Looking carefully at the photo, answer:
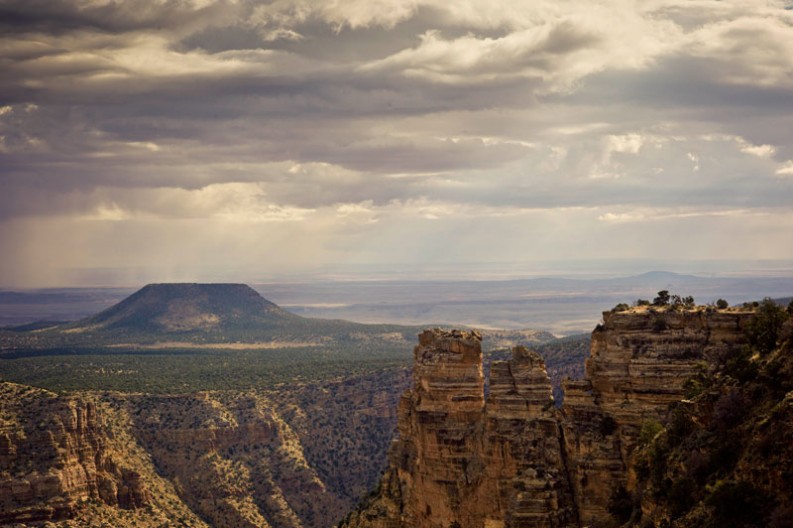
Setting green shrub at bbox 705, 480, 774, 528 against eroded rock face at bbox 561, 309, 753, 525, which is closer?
green shrub at bbox 705, 480, 774, 528

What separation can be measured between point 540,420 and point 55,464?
2581 inches

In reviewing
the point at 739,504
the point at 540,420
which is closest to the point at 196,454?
the point at 540,420

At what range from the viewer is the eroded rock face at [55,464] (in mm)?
108062

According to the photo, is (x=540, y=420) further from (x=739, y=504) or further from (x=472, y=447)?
(x=739, y=504)

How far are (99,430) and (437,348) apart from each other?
63180 mm

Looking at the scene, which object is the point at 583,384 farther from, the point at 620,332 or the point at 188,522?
the point at 188,522

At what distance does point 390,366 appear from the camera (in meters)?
158

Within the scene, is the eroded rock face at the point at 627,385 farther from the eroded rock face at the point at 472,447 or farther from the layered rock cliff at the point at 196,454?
the layered rock cliff at the point at 196,454

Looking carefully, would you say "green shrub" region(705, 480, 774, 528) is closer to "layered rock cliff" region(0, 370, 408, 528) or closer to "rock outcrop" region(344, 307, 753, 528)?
"rock outcrop" region(344, 307, 753, 528)

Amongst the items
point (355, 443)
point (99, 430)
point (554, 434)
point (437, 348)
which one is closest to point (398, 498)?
point (437, 348)

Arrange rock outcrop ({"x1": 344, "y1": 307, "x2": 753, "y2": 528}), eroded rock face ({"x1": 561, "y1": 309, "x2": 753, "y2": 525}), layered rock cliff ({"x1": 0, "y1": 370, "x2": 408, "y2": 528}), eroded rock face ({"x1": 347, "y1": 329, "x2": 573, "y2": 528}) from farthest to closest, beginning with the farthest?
1. layered rock cliff ({"x1": 0, "y1": 370, "x2": 408, "y2": 528})
2. eroded rock face ({"x1": 347, "y1": 329, "x2": 573, "y2": 528})
3. rock outcrop ({"x1": 344, "y1": 307, "x2": 753, "y2": 528})
4. eroded rock face ({"x1": 561, "y1": 309, "x2": 753, "y2": 525})

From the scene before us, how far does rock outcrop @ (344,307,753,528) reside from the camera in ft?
181

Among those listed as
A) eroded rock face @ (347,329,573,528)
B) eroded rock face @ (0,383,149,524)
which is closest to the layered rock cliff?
eroded rock face @ (0,383,149,524)

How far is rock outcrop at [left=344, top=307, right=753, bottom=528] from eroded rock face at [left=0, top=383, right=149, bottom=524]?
51128mm
